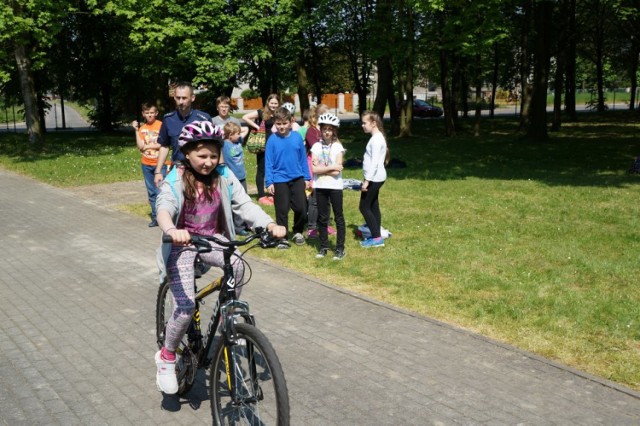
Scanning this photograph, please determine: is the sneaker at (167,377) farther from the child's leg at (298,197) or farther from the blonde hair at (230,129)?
the blonde hair at (230,129)

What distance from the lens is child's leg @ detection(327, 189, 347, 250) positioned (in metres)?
9.08

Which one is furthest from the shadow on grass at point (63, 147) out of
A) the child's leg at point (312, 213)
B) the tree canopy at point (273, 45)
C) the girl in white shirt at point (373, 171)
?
the girl in white shirt at point (373, 171)

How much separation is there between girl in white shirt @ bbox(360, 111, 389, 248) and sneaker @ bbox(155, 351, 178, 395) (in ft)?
17.3

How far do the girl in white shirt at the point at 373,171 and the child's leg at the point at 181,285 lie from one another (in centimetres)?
514

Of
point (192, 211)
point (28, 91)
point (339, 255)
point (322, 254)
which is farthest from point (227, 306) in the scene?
point (28, 91)

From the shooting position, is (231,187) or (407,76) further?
(407,76)

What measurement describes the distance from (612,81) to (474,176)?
72843mm

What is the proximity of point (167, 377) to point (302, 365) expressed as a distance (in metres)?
1.28

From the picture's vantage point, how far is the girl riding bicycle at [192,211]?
4.35 meters

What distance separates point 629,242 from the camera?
9.63m

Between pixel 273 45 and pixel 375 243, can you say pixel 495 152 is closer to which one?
pixel 273 45

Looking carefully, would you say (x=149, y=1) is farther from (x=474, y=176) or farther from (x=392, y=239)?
(x=392, y=239)

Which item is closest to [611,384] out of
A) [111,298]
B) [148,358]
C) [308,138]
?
[148,358]

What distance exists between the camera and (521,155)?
74.1ft
